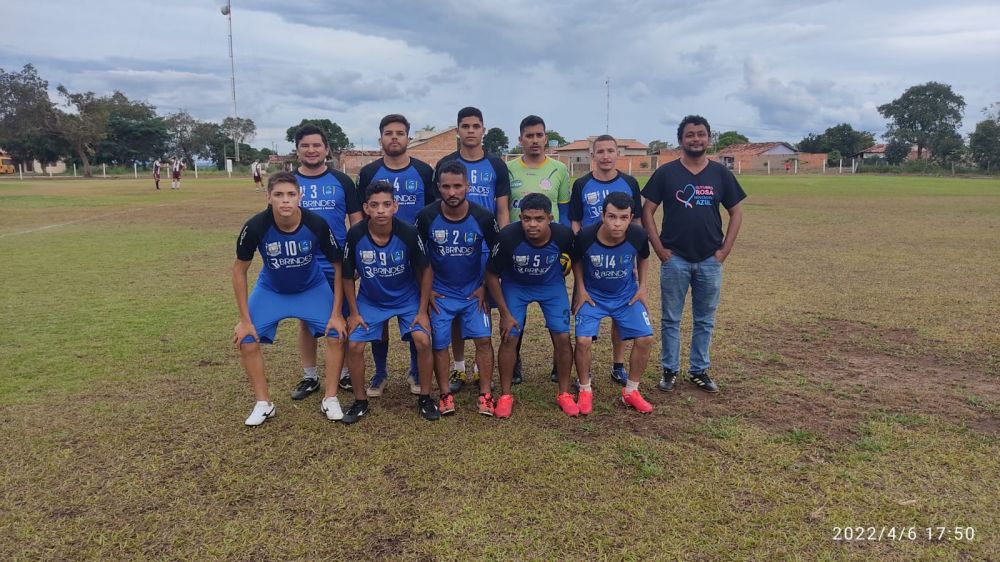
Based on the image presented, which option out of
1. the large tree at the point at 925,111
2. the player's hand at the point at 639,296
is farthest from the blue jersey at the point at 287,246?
the large tree at the point at 925,111

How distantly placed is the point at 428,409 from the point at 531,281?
127cm

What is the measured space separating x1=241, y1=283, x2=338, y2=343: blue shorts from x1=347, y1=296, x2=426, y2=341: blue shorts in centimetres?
22

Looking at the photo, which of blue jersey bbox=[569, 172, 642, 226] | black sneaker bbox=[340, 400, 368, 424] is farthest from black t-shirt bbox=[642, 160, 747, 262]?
black sneaker bbox=[340, 400, 368, 424]

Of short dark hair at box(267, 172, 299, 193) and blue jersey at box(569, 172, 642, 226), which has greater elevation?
short dark hair at box(267, 172, 299, 193)

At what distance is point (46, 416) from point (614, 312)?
4238mm

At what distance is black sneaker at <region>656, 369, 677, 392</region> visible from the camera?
502cm

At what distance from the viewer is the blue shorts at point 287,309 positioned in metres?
4.54

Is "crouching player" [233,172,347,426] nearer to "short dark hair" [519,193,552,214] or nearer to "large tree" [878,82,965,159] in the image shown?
"short dark hair" [519,193,552,214]

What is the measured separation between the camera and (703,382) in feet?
16.4

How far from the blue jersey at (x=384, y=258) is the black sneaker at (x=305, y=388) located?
40.0 inches

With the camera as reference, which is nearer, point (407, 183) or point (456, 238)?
point (456, 238)

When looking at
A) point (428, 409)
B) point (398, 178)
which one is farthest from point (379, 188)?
point (428, 409)

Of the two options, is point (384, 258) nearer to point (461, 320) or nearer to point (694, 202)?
point (461, 320)

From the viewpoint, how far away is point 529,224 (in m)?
4.43
